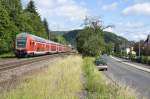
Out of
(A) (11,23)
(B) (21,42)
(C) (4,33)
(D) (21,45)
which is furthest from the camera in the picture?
(A) (11,23)

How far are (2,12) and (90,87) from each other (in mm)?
61031

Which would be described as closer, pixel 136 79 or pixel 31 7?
pixel 136 79

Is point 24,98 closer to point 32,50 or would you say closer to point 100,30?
point 32,50

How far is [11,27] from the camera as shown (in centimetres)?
8569

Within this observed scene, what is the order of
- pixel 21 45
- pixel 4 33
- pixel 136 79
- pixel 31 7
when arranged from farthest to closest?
1. pixel 31 7
2. pixel 4 33
3. pixel 21 45
4. pixel 136 79

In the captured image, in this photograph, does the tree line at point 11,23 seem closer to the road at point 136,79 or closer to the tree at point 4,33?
the tree at point 4,33

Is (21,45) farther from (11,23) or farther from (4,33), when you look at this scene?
(11,23)

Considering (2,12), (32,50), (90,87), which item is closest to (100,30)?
(2,12)

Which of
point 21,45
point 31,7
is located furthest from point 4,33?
point 31,7

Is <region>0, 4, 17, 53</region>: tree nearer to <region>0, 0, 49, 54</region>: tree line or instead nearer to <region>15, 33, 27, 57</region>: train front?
<region>0, 0, 49, 54</region>: tree line

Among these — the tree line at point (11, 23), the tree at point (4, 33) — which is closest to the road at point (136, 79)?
the tree at point (4, 33)

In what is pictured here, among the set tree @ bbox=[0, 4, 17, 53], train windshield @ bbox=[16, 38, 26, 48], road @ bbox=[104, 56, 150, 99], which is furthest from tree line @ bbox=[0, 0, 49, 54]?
road @ bbox=[104, 56, 150, 99]

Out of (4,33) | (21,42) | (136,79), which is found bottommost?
(136,79)

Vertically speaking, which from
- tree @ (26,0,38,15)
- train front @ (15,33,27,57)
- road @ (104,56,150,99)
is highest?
tree @ (26,0,38,15)
